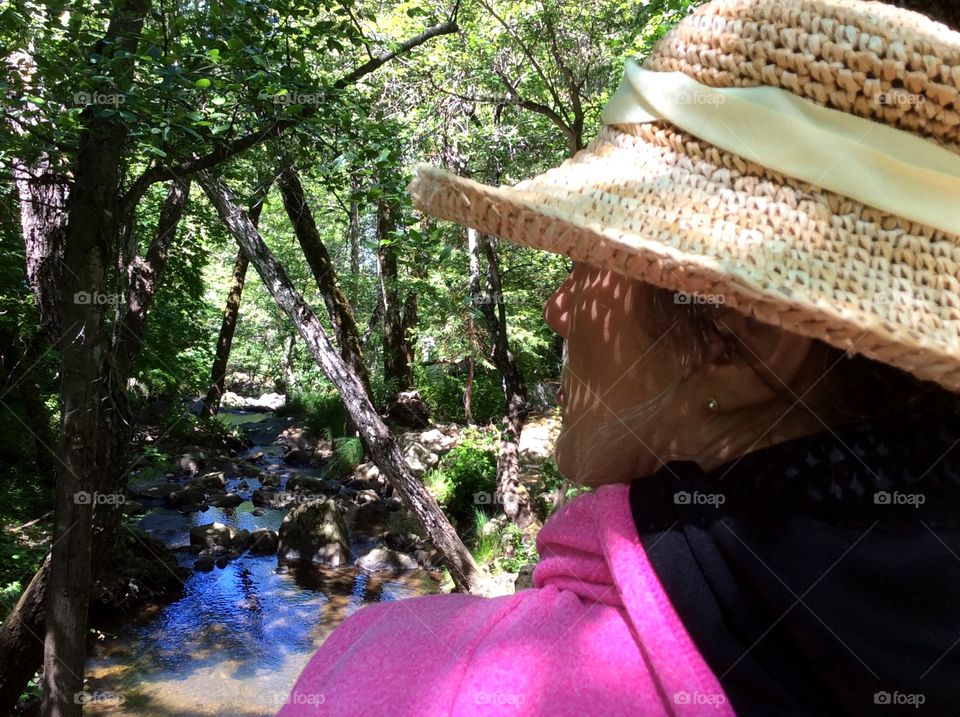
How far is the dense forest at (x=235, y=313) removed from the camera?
3.51m

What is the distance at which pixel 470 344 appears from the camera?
1103 cm

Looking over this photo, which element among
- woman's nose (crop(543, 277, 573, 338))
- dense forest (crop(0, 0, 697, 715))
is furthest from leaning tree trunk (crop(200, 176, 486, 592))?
woman's nose (crop(543, 277, 573, 338))

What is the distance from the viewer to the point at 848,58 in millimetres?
775

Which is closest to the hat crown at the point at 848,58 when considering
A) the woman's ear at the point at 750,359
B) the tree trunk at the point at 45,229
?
the woman's ear at the point at 750,359

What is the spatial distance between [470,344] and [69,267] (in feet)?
24.9

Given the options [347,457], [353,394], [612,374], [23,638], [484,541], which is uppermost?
[612,374]

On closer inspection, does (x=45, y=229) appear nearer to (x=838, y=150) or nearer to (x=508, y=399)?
(x=838, y=150)

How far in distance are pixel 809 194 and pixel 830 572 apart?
1.30 feet

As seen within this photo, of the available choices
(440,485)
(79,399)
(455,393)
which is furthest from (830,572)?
(455,393)

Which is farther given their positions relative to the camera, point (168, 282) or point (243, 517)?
point (243, 517)

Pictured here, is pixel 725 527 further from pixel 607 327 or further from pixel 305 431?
pixel 305 431

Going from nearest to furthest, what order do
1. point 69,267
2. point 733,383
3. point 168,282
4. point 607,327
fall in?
point 733,383 → point 607,327 → point 69,267 → point 168,282

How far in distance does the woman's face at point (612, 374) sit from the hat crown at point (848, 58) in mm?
283

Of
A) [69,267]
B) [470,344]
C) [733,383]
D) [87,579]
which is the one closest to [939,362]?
[733,383]
